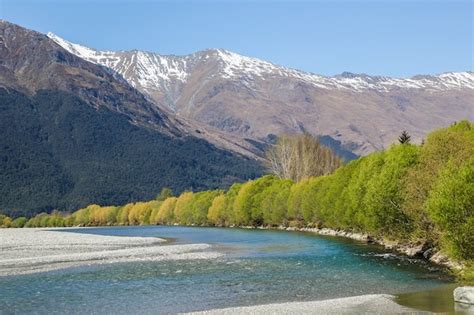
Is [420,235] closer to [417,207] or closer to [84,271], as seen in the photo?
[417,207]

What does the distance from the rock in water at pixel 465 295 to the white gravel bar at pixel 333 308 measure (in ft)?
11.2

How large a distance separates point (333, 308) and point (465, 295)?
8.11 metres

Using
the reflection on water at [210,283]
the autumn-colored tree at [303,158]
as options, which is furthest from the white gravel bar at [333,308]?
the autumn-colored tree at [303,158]

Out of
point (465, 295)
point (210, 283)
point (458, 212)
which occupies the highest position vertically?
point (458, 212)

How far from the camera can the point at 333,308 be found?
3672 cm

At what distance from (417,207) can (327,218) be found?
188 feet

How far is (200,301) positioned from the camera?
134 feet

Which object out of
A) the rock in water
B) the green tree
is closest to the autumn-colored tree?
the green tree

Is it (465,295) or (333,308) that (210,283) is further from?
(465,295)

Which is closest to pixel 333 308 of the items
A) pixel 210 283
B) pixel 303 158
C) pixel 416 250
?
pixel 210 283

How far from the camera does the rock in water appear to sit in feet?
117

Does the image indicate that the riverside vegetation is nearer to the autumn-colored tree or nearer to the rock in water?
the rock in water

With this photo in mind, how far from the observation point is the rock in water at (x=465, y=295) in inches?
1410

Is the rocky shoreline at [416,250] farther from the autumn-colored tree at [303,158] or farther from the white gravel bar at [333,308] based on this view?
the autumn-colored tree at [303,158]
